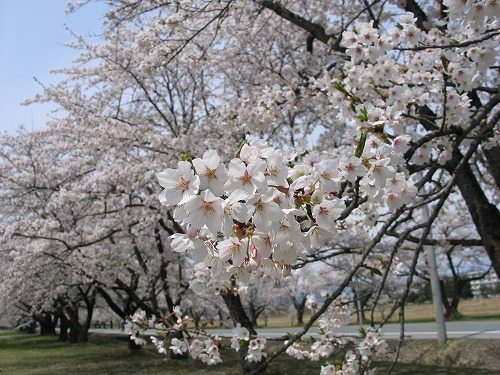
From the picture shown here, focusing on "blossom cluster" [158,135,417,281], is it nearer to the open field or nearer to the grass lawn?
the grass lawn

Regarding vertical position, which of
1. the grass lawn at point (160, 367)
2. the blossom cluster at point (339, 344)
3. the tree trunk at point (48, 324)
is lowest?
the tree trunk at point (48, 324)

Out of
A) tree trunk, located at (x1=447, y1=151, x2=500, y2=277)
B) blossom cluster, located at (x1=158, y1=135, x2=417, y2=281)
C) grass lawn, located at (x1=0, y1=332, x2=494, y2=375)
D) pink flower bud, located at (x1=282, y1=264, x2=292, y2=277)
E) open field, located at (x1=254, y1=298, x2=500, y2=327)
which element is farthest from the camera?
open field, located at (x1=254, y1=298, x2=500, y2=327)

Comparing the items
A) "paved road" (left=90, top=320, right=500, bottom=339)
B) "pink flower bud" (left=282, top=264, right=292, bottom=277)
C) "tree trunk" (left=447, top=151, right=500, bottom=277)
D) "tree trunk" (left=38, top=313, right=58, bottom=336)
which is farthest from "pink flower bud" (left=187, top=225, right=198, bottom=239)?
"tree trunk" (left=38, top=313, right=58, bottom=336)

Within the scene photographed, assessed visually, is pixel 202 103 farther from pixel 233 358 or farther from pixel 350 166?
pixel 350 166

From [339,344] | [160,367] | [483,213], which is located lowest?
[160,367]

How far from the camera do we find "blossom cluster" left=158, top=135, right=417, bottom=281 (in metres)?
0.97

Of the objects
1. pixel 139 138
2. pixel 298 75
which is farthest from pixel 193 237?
pixel 139 138

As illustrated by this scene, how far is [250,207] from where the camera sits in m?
0.98

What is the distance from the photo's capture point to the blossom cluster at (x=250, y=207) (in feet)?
3.17

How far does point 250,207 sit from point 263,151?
0.16 meters

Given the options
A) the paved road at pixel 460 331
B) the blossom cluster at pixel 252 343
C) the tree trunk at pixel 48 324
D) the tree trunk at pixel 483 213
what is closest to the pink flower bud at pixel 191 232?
the blossom cluster at pixel 252 343

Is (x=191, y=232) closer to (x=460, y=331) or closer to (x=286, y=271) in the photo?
(x=286, y=271)

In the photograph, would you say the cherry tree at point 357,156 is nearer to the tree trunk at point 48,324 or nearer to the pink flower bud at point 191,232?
the pink flower bud at point 191,232

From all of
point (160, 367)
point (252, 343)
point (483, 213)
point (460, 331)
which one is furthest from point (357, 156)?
point (460, 331)
